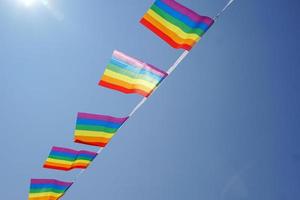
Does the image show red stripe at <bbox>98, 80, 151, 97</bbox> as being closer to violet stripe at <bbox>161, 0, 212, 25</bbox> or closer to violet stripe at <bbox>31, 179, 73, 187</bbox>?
violet stripe at <bbox>161, 0, 212, 25</bbox>

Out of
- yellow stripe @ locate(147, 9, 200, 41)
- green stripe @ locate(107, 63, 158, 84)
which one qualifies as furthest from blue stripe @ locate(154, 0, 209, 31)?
green stripe @ locate(107, 63, 158, 84)

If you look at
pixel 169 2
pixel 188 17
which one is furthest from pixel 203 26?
pixel 169 2

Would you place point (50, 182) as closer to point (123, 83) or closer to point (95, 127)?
point (95, 127)

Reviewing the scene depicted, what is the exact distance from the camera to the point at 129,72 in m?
5.54

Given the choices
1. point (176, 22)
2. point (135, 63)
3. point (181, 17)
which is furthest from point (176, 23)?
point (135, 63)

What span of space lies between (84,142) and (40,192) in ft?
5.38

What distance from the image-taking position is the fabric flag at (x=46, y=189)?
261 inches

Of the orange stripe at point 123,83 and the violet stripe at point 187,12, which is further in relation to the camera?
the orange stripe at point 123,83

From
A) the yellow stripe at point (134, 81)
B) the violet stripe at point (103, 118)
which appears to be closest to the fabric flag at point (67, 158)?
the violet stripe at point (103, 118)

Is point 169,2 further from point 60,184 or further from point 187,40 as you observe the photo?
point 60,184

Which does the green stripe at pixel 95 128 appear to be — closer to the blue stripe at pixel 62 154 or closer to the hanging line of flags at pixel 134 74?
the hanging line of flags at pixel 134 74

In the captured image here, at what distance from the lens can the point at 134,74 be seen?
5.57 metres

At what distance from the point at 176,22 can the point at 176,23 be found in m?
0.02

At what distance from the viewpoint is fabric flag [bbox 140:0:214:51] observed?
5.06m
